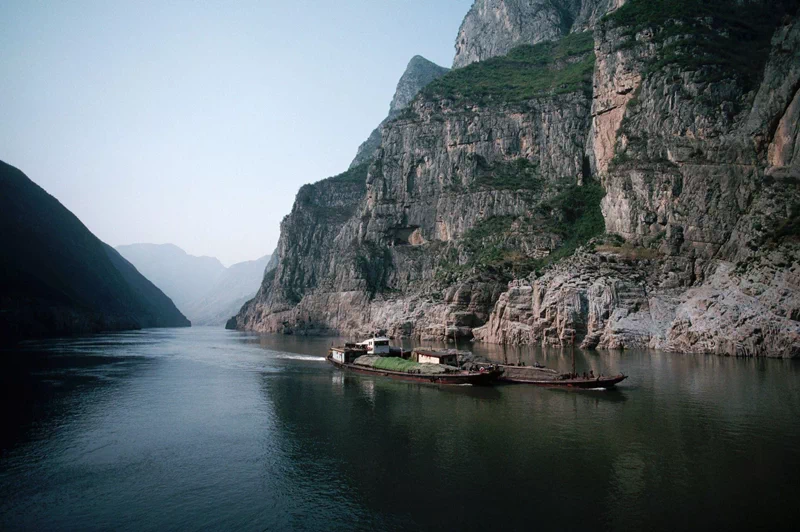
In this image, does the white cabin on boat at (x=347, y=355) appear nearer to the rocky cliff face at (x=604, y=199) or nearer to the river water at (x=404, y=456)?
the river water at (x=404, y=456)

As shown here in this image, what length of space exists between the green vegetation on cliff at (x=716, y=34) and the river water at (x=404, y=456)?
257 feet

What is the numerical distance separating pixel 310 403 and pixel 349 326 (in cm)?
12119

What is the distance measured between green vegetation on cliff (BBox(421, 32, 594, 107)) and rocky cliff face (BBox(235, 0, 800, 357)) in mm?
852

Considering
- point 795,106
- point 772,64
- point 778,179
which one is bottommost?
point 778,179

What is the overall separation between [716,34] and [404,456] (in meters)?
123

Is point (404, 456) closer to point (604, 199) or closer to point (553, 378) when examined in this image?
point (553, 378)

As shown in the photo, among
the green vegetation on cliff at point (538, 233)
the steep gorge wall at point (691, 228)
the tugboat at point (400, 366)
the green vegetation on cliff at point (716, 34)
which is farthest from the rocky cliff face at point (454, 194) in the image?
the tugboat at point (400, 366)

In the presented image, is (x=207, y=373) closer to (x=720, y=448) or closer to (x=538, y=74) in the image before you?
(x=720, y=448)

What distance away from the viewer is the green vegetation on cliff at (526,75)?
162 meters

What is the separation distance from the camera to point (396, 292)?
165625 millimetres

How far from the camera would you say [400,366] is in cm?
6309

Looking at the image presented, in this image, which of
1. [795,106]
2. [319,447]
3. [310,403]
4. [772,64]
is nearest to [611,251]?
[795,106]

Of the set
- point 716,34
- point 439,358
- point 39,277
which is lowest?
point 439,358

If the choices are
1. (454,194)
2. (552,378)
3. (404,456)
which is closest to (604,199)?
(454,194)
